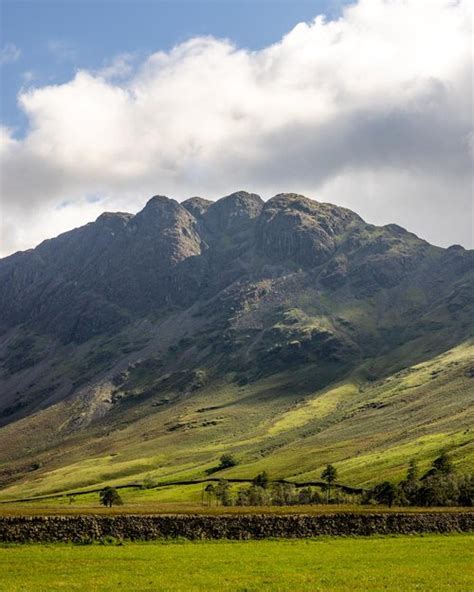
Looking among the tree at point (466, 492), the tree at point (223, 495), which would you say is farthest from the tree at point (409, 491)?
the tree at point (223, 495)

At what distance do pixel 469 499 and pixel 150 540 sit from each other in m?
76.3

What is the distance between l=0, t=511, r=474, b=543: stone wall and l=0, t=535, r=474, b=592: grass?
1672 mm

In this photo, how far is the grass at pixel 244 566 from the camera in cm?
3700

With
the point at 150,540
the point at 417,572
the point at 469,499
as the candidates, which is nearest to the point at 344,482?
the point at 469,499

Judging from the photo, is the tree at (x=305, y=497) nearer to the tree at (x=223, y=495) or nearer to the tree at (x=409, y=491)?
the tree at (x=223, y=495)

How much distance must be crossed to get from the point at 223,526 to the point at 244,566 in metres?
16.7

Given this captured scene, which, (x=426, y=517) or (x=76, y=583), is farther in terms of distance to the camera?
(x=426, y=517)

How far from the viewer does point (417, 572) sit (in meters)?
41.9

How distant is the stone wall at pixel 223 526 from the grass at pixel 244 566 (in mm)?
1672

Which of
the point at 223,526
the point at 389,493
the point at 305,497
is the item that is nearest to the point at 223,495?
the point at 305,497

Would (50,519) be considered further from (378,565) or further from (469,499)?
(469,499)

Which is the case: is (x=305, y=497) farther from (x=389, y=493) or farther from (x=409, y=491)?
(x=389, y=493)

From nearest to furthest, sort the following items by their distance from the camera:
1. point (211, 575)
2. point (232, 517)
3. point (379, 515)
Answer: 1. point (211, 575)
2. point (232, 517)
3. point (379, 515)

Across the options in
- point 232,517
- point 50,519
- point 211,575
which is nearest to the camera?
point 211,575
